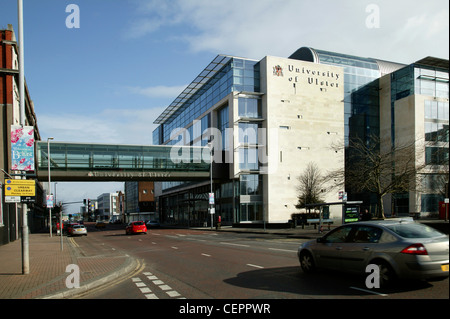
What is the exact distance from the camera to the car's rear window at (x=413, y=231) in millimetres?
8148

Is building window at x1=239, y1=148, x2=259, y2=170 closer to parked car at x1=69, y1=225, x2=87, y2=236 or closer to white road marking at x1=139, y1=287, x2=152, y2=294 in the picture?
parked car at x1=69, y1=225, x2=87, y2=236

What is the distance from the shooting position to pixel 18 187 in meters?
11.6

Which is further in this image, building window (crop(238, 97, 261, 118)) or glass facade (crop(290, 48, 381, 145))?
glass facade (crop(290, 48, 381, 145))

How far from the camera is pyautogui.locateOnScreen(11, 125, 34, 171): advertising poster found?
451 inches

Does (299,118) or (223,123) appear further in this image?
(223,123)

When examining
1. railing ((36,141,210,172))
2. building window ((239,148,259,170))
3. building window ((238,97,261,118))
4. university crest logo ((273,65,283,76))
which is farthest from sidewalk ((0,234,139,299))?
university crest logo ((273,65,283,76))

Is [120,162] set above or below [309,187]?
above

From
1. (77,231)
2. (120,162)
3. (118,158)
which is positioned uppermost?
(118,158)

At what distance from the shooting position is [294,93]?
53.4 metres

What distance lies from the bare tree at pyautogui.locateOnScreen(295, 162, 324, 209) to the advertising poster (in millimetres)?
33877

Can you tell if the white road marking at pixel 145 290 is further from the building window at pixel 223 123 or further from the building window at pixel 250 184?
the building window at pixel 223 123

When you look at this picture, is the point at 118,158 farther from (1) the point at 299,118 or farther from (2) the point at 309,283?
(2) the point at 309,283

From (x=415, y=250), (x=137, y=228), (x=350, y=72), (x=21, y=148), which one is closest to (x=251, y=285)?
(x=415, y=250)

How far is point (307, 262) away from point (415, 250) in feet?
10.7
